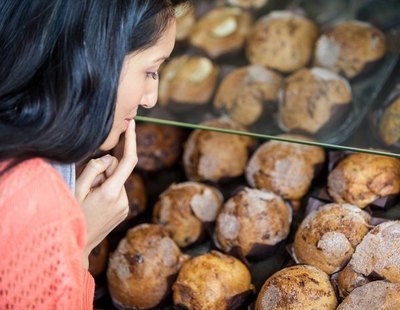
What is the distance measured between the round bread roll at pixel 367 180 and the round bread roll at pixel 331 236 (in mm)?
64

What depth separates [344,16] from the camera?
7.50 feet

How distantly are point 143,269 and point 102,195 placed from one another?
41 centimetres

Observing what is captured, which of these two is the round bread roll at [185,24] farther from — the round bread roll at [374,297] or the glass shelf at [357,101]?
the round bread roll at [374,297]

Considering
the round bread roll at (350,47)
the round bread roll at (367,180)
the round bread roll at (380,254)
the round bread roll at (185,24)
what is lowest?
the round bread roll at (380,254)

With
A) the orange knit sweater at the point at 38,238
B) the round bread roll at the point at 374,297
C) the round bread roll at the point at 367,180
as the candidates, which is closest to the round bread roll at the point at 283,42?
the round bread roll at the point at 367,180

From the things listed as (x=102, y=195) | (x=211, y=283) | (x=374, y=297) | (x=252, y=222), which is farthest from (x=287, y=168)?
(x=102, y=195)

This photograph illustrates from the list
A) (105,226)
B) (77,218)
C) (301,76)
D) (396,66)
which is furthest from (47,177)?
(396,66)

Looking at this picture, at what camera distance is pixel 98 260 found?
2016 millimetres

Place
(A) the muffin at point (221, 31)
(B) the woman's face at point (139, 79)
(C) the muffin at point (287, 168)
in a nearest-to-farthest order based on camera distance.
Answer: (B) the woman's face at point (139, 79), (C) the muffin at point (287, 168), (A) the muffin at point (221, 31)

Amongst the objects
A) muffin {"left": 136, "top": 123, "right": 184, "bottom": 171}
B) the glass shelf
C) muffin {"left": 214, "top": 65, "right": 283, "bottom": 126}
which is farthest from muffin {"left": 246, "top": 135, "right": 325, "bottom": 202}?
muffin {"left": 136, "top": 123, "right": 184, "bottom": 171}

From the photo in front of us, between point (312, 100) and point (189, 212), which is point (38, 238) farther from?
point (312, 100)

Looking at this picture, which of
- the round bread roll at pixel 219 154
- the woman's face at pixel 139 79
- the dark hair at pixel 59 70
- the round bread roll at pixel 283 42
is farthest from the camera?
the round bread roll at pixel 283 42

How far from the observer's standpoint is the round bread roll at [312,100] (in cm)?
203

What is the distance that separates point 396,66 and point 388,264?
0.75m
